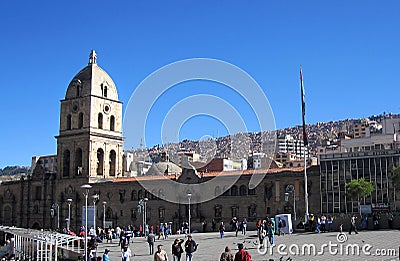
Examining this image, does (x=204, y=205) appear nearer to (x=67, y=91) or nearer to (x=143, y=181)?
(x=143, y=181)

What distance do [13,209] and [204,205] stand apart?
31.6 metres

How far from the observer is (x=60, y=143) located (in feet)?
259

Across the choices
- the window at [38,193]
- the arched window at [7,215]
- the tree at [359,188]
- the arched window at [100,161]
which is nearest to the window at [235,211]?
the tree at [359,188]

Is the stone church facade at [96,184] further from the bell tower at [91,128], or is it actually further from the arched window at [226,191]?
the arched window at [226,191]

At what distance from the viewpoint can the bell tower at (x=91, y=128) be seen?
75.8 m

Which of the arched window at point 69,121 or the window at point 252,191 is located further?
the arched window at point 69,121

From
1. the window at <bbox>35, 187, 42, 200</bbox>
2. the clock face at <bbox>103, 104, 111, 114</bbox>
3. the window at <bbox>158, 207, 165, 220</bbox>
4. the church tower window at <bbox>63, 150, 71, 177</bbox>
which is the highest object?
the clock face at <bbox>103, 104, 111, 114</bbox>

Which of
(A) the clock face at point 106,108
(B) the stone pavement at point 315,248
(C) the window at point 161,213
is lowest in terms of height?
(B) the stone pavement at point 315,248

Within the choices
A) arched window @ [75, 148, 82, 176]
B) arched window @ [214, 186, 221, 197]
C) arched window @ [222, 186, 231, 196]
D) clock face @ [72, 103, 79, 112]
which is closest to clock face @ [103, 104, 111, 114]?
clock face @ [72, 103, 79, 112]

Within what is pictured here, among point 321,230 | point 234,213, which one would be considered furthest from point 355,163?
point 321,230

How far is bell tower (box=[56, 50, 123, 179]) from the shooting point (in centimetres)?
7575

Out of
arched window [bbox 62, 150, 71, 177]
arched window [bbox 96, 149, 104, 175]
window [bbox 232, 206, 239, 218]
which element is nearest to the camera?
window [bbox 232, 206, 239, 218]

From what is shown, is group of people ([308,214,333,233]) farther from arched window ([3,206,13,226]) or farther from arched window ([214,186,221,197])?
arched window ([3,206,13,226])

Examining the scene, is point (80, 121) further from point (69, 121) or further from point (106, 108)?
point (106, 108)
